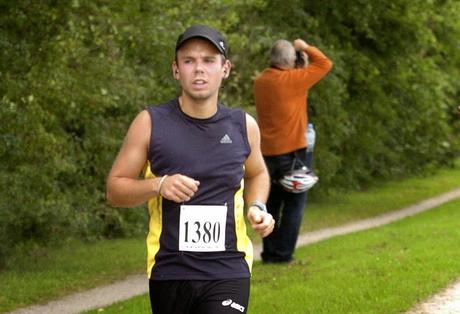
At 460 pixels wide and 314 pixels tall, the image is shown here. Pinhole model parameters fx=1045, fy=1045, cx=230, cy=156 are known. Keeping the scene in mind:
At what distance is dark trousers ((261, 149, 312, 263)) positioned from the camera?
10547 millimetres

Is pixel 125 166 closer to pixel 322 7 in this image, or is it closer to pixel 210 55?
pixel 210 55

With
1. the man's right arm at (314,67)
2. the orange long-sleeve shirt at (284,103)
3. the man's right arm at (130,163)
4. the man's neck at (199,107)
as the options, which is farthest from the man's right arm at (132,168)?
the man's right arm at (314,67)

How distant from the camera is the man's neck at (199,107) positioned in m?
4.74

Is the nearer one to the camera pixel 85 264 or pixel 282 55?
pixel 282 55

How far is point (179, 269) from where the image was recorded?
15.2 feet

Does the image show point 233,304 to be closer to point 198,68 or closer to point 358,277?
point 198,68

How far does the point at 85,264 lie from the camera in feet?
42.1

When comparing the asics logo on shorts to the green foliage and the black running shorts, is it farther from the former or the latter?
the green foliage

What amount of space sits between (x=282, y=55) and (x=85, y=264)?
13.2ft

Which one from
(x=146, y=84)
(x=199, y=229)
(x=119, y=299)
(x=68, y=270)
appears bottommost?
(x=68, y=270)

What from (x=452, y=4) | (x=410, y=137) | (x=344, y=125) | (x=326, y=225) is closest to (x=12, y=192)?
(x=326, y=225)

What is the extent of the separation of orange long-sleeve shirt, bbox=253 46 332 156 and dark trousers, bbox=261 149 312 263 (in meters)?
0.11

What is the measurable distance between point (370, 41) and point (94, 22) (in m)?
8.90

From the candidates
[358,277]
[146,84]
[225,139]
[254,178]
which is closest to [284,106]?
[358,277]
